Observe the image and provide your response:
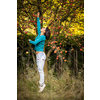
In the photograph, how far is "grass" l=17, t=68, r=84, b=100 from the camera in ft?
9.94

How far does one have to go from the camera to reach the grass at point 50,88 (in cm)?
303

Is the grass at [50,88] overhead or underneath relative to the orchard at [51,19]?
underneath

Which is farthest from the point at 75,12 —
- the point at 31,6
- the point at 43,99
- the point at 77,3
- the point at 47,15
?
the point at 43,99

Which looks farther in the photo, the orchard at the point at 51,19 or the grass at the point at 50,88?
the orchard at the point at 51,19

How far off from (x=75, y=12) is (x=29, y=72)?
249cm

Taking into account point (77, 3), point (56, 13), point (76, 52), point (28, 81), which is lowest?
point (28, 81)

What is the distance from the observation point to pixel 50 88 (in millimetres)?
3209

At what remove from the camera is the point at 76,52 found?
5.16m

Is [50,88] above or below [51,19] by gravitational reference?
below

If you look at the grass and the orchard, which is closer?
the grass

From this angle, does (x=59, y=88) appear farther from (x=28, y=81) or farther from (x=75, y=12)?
(x=75, y=12)

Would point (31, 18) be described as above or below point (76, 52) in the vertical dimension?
above

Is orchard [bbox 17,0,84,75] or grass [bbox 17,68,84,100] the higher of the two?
orchard [bbox 17,0,84,75]
